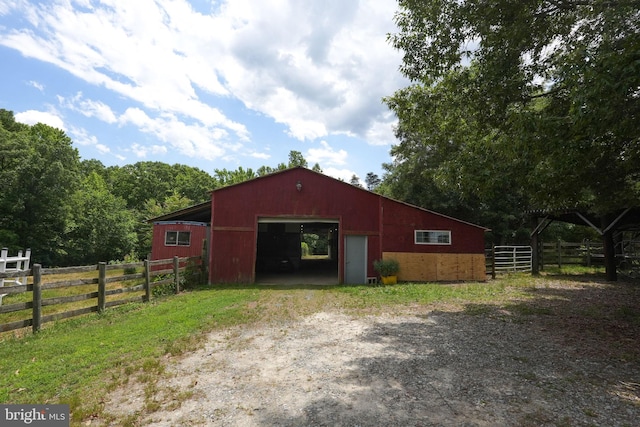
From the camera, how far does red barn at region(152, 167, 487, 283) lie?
1407 cm

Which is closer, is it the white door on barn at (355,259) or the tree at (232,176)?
the white door on barn at (355,259)

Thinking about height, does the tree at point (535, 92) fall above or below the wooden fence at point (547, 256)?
above

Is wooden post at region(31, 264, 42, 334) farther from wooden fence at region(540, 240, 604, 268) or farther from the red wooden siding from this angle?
wooden fence at region(540, 240, 604, 268)

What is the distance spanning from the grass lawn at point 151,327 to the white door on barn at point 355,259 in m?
1.37

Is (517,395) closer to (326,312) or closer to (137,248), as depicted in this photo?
(326,312)

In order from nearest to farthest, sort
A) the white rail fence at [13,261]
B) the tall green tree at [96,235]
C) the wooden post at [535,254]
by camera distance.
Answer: the white rail fence at [13,261]
the wooden post at [535,254]
the tall green tree at [96,235]

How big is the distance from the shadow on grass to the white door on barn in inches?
243

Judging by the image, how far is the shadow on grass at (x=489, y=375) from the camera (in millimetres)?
3555

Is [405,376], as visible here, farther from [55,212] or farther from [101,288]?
[55,212]

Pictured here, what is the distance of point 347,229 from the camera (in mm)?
14438

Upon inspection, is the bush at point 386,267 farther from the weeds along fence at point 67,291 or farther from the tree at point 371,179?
the tree at point 371,179

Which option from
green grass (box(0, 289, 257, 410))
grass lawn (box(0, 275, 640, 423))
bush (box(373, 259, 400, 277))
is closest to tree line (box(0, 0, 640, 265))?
grass lawn (box(0, 275, 640, 423))

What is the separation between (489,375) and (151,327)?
20.6ft

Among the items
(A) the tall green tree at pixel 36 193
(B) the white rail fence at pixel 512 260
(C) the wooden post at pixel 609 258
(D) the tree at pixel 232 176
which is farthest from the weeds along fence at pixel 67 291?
(D) the tree at pixel 232 176
